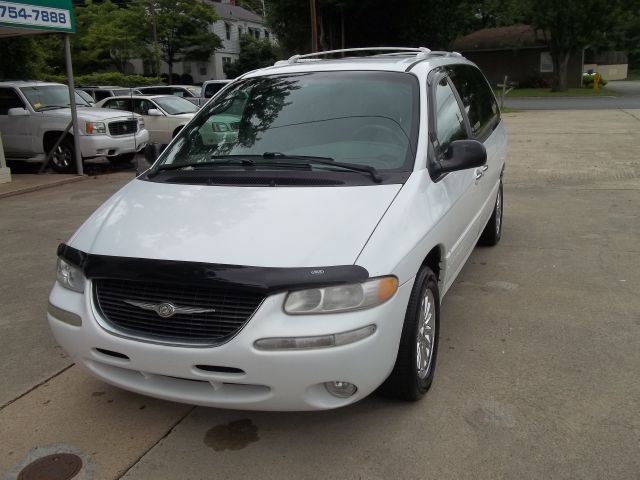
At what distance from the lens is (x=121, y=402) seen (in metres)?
3.39

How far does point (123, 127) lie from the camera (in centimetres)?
1293

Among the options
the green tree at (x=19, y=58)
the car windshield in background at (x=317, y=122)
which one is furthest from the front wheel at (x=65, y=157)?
the car windshield in background at (x=317, y=122)

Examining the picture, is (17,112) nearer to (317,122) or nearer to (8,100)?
(8,100)

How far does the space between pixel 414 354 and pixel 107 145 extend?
1090 cm

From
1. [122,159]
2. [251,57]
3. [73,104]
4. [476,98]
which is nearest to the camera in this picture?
[476,98]

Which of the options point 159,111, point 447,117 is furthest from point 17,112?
point 447,117

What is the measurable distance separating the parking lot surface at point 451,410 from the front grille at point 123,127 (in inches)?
297

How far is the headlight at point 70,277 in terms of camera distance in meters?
3.04

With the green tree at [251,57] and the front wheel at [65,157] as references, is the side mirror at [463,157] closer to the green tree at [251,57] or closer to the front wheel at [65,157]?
the front wheel at [65,157]

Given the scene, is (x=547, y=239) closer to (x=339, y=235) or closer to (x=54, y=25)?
(x=339, y=235)

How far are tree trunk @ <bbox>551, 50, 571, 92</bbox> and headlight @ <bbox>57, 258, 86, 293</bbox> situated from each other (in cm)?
3851

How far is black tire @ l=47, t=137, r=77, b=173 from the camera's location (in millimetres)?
12312

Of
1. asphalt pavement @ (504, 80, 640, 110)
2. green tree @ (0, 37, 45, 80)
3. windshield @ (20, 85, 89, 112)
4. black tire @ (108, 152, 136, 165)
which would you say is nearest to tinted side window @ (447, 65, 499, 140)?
black tire @ (108, 152, 136, 165)

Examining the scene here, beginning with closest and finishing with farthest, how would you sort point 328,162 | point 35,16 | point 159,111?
point 328,162
point 35,16
point 159,111
